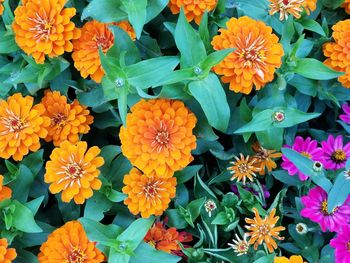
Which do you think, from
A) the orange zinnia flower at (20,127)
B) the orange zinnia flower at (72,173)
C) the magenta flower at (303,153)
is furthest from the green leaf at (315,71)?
the orange zinnia flower at (20,127)

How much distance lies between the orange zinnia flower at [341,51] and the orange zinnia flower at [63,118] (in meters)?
0.66

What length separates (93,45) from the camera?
1.30 metres

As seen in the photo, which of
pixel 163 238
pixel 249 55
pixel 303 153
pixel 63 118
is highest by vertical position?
pixel 249 55

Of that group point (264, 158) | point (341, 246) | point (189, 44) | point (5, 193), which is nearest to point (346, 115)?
point (264, 158)

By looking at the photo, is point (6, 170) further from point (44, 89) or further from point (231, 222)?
point (231, 222)

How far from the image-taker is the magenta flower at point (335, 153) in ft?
4.39

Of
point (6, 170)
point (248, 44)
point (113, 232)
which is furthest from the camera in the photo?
point (6, 170)

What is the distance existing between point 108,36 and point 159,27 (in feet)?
0.69

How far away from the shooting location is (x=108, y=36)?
1.33 m

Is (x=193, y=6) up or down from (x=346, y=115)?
up

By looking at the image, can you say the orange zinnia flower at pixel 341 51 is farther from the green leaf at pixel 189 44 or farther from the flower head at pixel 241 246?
the flower head at pixel 241 246

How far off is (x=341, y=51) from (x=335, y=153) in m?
0.26

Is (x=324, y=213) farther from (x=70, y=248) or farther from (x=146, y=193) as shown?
(x=70, y=248)

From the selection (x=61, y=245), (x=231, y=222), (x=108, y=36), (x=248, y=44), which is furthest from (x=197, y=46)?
(x=61, y=245)
